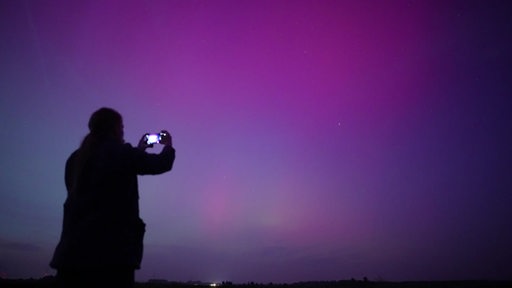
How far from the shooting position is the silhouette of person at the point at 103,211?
10.2ft

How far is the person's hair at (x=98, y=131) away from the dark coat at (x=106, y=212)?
6cm

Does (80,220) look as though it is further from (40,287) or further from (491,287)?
(491,287)

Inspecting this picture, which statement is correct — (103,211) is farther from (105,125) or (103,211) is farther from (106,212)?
(105,125)

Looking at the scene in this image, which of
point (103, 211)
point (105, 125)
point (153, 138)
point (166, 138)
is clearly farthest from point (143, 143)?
point (103, 211)

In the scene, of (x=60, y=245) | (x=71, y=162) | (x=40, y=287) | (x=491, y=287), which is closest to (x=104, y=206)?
(x=60, y=245)

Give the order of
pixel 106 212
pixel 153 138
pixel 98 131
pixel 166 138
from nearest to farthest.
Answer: pixel 106 212, pixel 98 131, pixel 166 138, pixel 153 138

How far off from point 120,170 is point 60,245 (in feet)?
2.53

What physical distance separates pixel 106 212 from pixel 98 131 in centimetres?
85

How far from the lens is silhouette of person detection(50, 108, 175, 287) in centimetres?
310

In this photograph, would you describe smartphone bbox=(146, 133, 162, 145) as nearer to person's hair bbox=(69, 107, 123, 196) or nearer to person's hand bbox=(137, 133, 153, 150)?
person's hand bbox=(137, 133, 153, 150)

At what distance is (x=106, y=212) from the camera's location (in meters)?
3.27

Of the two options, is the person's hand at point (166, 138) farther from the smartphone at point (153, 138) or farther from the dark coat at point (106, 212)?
the dark coat at point (106, 212)

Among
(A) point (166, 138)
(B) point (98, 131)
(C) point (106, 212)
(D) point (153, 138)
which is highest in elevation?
(D) point (153, 138)

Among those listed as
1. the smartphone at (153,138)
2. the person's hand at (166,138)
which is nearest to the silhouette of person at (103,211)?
the person's hand at (166,138)
